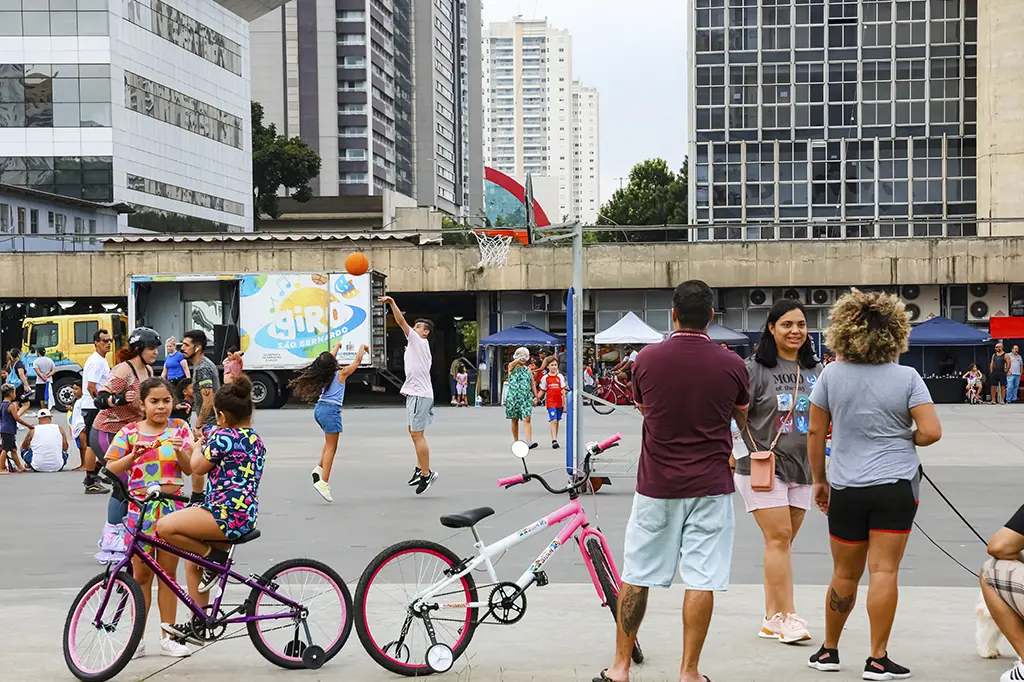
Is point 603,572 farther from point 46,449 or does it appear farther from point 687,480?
point 46,449

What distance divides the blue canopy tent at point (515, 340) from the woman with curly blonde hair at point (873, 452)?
99.4 feet

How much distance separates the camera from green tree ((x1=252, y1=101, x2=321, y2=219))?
87.3 m

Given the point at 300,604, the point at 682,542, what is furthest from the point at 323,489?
the point at 682,542

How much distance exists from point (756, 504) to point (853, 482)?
91 centimetres

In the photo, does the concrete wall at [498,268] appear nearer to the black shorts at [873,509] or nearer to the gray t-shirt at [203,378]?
the gray t-shirt at [203,378]

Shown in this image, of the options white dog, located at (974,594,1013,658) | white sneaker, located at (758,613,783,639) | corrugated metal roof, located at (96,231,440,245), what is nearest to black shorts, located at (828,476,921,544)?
white dog, located at (974,594,1013,658)

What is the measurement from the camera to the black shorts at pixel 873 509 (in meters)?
5.55

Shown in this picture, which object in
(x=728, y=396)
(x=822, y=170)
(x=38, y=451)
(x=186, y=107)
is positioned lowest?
(x=38, y=451)

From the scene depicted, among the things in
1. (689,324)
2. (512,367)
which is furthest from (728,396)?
(512,367)

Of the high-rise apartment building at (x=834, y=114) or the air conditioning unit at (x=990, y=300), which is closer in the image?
the air conditioning unit at (x=990, y=300)

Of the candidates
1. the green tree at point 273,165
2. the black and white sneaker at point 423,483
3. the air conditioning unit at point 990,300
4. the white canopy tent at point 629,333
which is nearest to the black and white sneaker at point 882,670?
the black and white sneaker at point 423,483

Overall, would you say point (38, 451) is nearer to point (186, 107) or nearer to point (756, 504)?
point (756, 504)

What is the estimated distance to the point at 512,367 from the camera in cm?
1881

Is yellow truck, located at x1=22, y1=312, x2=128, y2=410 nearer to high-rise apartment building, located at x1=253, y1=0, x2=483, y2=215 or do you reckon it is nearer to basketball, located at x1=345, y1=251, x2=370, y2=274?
basketball, located at x1=345, y1=251, x2=370, y2=274
